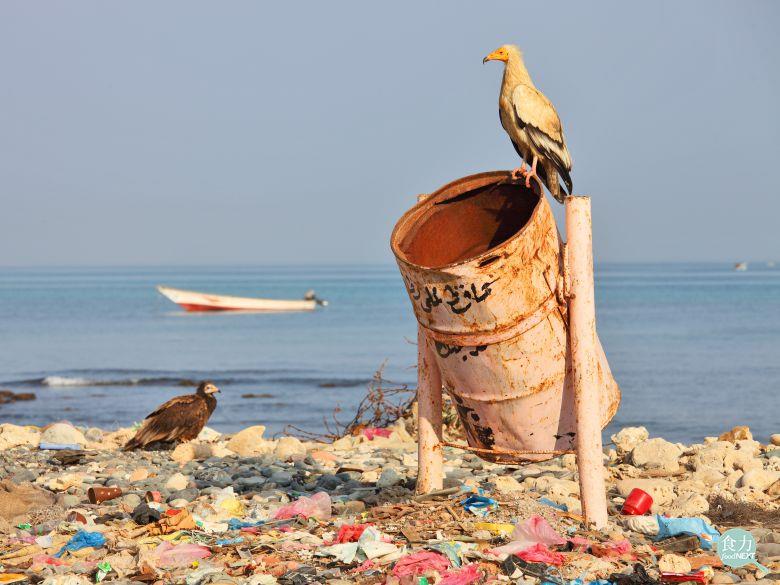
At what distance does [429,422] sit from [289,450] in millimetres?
3307

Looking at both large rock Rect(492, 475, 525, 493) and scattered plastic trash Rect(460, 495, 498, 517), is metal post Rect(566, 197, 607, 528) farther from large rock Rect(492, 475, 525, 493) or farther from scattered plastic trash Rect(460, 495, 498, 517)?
large rock Rect(492, 475, 525, 493)

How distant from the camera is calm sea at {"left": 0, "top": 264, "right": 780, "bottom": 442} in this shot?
805 inches

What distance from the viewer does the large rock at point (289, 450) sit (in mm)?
8922

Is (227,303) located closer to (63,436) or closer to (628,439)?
(63,436)

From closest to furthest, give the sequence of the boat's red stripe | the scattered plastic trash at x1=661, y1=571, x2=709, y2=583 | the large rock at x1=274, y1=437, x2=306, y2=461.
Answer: the scattered plastic trash at x1=661, y1=571, x2=709, y2=583, the large rock at x1=274, y1=437, x2=306, y2=461, the boat's red stripe

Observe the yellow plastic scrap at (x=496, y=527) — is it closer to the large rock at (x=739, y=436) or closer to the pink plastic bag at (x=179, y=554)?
the pink plastic bag at (x=179, y=554)

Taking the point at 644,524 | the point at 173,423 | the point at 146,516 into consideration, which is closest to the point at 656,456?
the point at 644,524

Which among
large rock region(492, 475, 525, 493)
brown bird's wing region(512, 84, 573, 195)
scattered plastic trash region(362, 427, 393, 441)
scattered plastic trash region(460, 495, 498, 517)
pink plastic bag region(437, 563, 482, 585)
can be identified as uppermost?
brown bird's wing region(512, 84, 573, 195)

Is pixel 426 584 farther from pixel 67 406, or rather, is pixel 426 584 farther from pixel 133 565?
pixel 67 406

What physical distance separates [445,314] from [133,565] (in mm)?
2134

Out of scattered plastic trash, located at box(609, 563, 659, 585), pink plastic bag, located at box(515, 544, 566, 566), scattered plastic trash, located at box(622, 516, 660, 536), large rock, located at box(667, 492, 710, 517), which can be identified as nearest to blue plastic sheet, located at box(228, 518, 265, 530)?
pink plastic bag, located at box(515, 544, 566, 566)

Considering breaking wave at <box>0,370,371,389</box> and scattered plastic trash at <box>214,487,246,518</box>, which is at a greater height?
scattered plastic trash at <box>214,487,246,518</box>

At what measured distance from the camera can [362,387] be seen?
84.1 feet

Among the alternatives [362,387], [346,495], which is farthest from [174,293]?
[346,495]
